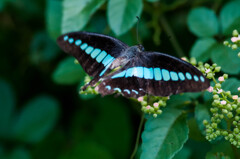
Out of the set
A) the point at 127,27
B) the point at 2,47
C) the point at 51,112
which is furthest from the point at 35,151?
the point at 127,27

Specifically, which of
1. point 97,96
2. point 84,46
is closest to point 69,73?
point 84,46

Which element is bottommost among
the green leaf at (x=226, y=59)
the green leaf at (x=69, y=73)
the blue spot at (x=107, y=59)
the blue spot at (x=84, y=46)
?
the green leaf at (x=226, y=59)

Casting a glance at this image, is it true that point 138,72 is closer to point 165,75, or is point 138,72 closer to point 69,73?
point 165,75

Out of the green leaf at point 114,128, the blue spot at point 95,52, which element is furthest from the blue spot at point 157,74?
the green leaf at point 114,128

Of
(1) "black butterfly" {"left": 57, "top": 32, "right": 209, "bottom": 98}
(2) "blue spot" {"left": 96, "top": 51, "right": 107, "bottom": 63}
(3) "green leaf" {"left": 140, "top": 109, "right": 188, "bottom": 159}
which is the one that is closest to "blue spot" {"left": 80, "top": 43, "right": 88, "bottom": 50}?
(1) "black butterfly" {"left": 57, "top": 32, "right": 209, "bottom": 98}

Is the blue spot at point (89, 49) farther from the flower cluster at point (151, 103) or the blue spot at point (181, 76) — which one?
the blue spot at point (181, 76)

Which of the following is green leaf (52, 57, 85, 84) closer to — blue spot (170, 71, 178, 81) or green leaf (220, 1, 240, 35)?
blue spot (170, 71, 178, 81)
